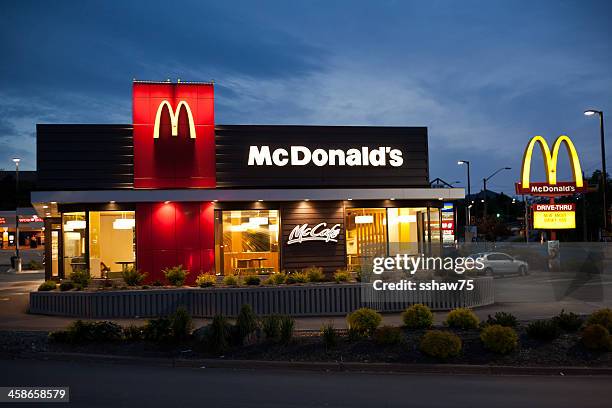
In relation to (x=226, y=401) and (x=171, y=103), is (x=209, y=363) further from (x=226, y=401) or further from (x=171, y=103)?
(x=171, y=103)

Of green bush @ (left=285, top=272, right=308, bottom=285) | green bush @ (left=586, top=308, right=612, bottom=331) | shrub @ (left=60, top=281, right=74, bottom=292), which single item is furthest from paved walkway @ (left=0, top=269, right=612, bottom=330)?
green bush @ (left=586, top=308, right=612, bottom=331)

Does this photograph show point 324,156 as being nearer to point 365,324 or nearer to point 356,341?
point 365,324

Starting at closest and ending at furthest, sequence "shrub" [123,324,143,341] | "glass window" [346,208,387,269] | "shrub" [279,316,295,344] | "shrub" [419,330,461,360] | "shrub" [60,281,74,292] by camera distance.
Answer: "shrub" [419,330,461,360]
"shrub" [279,316,295,344]
"shrub" [123,324,143,341]
"shrub" [60,281,74,292]
"glass window" [346,208,387,269]

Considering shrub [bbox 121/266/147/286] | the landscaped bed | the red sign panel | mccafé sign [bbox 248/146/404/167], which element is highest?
mccafé sign [bbox 248/146/404/167]

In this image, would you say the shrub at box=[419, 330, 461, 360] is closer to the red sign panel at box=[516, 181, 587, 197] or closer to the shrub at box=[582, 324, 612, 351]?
the shrub at box=[582, 324, 612, 351]

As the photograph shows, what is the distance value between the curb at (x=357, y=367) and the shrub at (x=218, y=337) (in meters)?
0.59

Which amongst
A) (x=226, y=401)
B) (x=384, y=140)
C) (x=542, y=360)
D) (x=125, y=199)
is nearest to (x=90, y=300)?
(x=125, y=199)

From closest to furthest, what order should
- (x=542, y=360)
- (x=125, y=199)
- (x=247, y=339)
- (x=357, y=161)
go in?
(x=542, y=360) < (x=247, y=339) < (x=125, y=199) < (x=357, y=161)

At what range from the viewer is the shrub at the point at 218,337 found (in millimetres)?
12138

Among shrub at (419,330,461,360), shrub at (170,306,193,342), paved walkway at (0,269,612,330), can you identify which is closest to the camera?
shrub at (419,330,461,360)

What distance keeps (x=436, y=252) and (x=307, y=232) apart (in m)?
5.16

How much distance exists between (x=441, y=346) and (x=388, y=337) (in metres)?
1.07

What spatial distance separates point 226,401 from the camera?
8.68m

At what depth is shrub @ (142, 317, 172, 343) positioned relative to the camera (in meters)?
12.6
